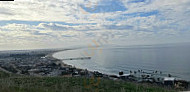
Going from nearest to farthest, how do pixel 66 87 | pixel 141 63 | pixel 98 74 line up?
pixel 66 87 → pixel 98 74 → pixel 141 63

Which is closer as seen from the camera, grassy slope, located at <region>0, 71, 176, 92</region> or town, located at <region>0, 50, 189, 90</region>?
grassy slope, located at <region>0, 71, 176, 92</region>

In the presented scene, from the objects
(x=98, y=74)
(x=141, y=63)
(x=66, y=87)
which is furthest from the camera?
(x=141, y=63)

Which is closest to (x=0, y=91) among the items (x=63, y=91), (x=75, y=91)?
(x=63, y=91)

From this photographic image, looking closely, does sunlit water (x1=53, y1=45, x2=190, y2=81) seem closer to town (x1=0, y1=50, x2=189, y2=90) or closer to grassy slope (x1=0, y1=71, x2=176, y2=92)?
grassy slope (x1=0, y1=71, x2=176, y2=92)

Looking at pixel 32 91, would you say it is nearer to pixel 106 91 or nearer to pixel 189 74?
pixel 106 91

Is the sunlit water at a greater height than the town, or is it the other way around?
the town

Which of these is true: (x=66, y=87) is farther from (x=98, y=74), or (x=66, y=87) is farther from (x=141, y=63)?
(x=141, y=63)

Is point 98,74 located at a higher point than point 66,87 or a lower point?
lower

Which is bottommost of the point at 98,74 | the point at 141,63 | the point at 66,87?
the point at 141,63

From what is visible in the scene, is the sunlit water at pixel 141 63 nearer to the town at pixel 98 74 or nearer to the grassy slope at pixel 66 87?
the grassy slope at pixel 66 87

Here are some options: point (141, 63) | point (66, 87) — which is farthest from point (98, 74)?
point (141, 63)

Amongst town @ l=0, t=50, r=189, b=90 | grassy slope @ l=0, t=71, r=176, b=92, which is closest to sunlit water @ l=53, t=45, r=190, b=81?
grassy slope @ l=0, t=71, r=176, b=92
